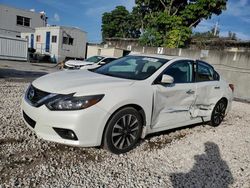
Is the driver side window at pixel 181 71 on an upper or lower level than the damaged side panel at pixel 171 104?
upper

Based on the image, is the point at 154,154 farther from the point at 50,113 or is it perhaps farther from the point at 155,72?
the point at 50,113

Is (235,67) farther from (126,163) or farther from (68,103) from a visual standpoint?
(68,103)

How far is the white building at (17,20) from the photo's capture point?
94.5 ft

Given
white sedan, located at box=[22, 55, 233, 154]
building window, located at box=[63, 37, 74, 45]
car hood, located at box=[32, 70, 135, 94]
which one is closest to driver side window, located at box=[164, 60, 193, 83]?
white sedan, located at box=[22, 55, 233, 154]

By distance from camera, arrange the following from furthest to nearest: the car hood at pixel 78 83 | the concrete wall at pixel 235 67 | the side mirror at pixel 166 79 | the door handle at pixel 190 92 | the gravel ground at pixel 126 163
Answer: the concrete wall at pixel 235 67, the door handle at pixel 190 92, the side mirror at pixel 166 79, the car hood at pixel 78 83, the gravel ground at pixel 126 163

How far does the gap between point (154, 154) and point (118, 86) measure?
4.10 ft

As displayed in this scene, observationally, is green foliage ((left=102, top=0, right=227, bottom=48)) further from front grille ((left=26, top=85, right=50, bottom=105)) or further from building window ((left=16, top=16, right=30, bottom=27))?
front grille ((left=26, top=85, right=50, bottom=105))

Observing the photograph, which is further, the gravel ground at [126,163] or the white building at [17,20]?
the white building at [17,20]

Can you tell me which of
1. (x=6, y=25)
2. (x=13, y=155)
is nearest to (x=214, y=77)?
(x=13, y=155)

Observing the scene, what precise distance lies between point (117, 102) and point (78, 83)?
62 centimetres

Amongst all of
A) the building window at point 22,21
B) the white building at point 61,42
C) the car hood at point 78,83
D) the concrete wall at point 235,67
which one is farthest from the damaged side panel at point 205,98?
the building window at point 22,21

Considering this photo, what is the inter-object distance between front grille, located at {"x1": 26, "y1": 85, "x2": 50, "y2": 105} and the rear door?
2.89 m

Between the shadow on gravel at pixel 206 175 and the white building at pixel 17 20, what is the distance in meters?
31.0

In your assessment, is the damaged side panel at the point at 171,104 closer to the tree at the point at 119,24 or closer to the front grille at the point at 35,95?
the front grille at the point at 35,95
